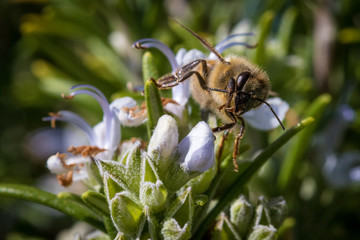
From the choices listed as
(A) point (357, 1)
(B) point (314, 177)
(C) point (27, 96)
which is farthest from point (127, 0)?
(B) point (314, 177)

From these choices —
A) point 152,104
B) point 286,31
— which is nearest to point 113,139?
point 152,104

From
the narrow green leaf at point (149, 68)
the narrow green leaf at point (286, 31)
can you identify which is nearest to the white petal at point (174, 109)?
the narrow green leaf at point (149, 68)

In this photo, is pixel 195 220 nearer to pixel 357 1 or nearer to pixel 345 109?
pixel 345 109

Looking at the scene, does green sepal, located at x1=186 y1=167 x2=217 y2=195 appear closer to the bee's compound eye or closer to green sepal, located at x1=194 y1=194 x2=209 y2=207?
green sepal, located at x1=194 y1=194 x2=209 y2=207

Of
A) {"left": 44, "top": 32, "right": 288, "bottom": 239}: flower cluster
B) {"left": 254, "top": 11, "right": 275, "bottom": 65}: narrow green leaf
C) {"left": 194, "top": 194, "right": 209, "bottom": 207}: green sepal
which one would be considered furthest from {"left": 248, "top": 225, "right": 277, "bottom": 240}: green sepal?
{"left": 254, "top": 11, "right": 275, "bottom": 65}: narrow green leaf

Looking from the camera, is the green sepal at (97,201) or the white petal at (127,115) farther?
the white petal at (127,115)

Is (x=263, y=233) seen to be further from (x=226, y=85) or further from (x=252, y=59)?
(x=252, y=59)

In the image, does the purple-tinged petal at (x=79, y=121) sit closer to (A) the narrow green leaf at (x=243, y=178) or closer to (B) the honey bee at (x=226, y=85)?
(B) the honey bee at (x=226, y=85)
